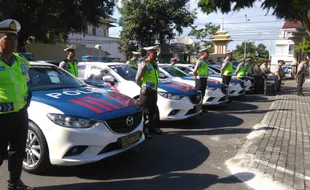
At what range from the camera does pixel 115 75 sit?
7.28 metres

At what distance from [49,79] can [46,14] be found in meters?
9.74

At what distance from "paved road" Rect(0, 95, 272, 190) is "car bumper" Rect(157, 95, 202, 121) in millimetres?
314

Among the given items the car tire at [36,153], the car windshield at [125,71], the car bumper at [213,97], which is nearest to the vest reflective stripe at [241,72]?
the car bumper at [213,97]

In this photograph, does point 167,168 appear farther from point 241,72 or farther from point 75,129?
point 241,72

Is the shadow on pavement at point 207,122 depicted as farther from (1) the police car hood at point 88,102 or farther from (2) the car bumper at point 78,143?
(2) the car bumper at point 78,143

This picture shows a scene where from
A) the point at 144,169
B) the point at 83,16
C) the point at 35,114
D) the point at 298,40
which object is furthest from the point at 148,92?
the point at 298,40

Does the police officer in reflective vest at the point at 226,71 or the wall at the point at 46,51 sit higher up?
the wall at the point at 46,51

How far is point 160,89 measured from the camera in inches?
272

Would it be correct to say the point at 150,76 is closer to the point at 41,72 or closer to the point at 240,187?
the point at 41,72

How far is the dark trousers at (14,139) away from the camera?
3.19 meters

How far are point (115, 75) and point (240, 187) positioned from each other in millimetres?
4380

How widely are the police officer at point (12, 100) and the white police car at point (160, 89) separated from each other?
3.15 m

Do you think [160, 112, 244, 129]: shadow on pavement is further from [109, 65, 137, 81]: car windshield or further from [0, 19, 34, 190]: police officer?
[0, 19, 34, 190]: police officer

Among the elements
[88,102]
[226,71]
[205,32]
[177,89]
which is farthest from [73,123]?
[205,32]
